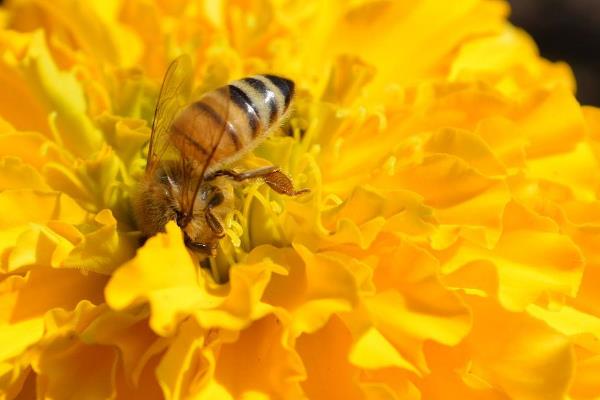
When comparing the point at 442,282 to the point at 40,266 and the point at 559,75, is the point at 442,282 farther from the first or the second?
the point at 559,75

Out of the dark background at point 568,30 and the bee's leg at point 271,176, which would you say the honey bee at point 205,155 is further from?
the dark background at point 568,30

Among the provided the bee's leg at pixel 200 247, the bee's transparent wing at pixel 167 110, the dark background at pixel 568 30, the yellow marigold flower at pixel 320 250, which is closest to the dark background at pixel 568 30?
the dark background at pixel 568 30

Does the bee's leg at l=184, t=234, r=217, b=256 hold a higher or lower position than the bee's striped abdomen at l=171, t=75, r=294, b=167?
lower

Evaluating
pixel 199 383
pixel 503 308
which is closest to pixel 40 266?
pixel 199 383

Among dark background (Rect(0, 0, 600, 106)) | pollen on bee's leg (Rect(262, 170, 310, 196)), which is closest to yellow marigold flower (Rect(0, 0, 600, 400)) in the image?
pollen on bee's leg (Rect(262, 170, 310, 196))

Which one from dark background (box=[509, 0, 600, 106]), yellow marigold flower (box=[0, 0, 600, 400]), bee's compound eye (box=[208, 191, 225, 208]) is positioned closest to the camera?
yellow marigold flower (box=[0, 0, 600, 400])

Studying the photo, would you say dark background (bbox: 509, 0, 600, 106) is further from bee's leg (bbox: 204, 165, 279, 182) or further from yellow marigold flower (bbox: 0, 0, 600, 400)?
bee's leg (bbox: 204, 165, 279, 182)
